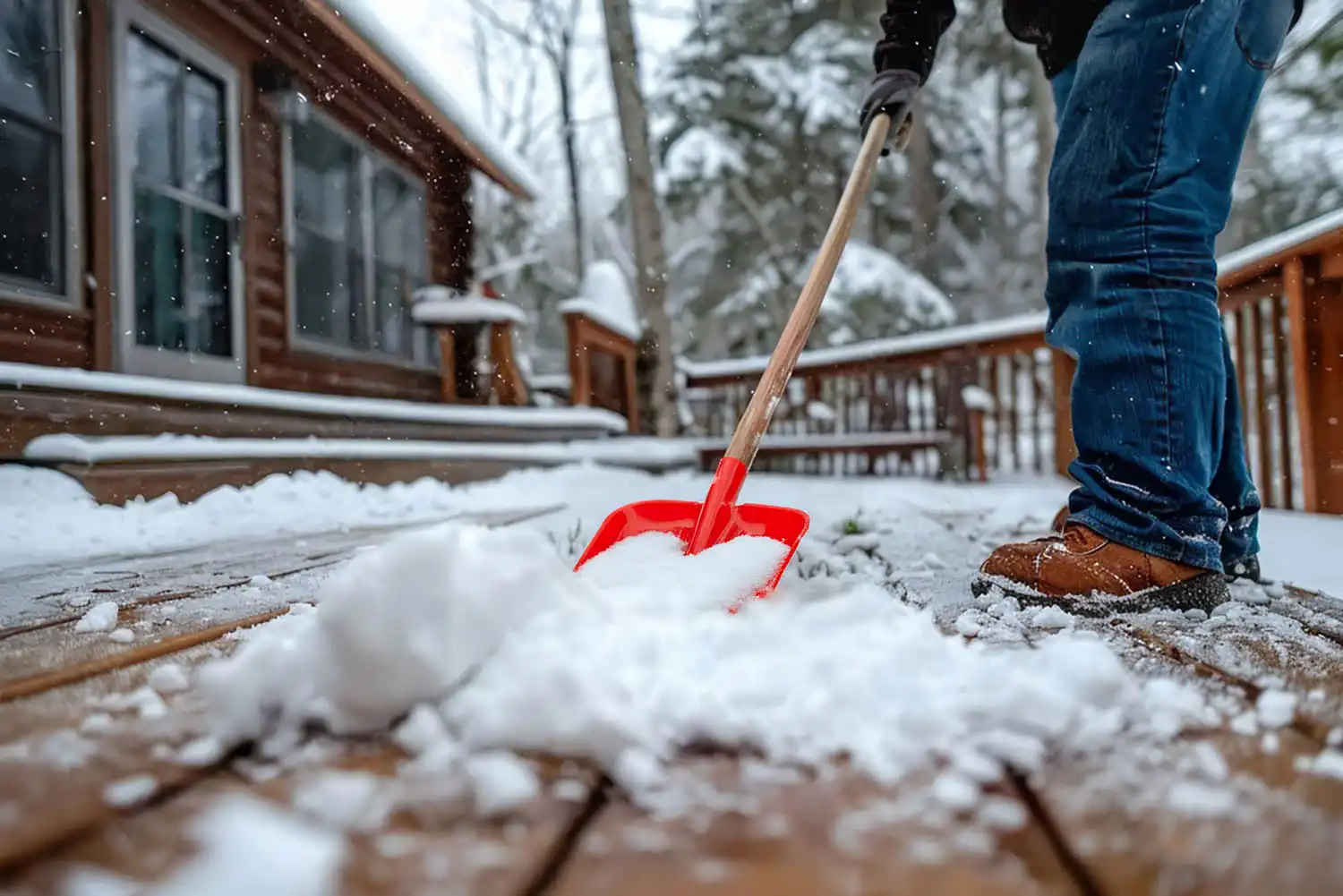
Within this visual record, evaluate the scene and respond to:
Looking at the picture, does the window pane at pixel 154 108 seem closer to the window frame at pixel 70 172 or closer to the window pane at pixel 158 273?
the window pane at pixel 158 273

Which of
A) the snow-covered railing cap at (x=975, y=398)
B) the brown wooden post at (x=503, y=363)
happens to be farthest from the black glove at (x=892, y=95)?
the snow-covered railing cap at (x=975, y=398)

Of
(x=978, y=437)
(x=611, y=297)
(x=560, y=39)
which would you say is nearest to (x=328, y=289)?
(x=611, y=297)

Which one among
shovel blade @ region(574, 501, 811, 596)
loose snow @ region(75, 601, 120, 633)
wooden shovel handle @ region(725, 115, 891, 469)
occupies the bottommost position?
loose snow @ region(75, 601, 120, 633)

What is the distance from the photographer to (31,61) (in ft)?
9.45

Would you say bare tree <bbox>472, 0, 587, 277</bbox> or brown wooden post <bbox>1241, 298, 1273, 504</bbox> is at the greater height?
bare tree <bbox>472, 0, 587, 277</bbox>

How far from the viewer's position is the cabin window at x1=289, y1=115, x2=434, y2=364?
455 centimetres

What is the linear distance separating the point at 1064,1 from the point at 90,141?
334 cm

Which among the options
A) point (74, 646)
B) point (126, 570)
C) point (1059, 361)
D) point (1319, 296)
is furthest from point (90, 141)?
point (1059, 361)

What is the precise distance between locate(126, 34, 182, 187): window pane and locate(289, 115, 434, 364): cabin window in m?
→ 0.79

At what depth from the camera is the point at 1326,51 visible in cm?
569

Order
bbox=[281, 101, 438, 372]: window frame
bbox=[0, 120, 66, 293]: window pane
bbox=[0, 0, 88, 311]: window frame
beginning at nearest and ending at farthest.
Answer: bbox=[0, 120, 66, 293]: window pane
bbox=[0, 0, 88, 311]: window frame
bbox=[281, 101, 438, 372]: window frame

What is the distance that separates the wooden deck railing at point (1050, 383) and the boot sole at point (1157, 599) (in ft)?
5.24

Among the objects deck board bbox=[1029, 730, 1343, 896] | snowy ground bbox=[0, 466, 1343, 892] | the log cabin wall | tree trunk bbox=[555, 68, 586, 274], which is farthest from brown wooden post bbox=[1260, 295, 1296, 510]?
tree trunk bbox=[555, 68, 586, 274]

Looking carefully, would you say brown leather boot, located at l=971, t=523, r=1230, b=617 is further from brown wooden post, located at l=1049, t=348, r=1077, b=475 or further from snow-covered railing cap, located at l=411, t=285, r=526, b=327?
snow-covered railing cap, located at l=411, t=285, r=526, b=327
